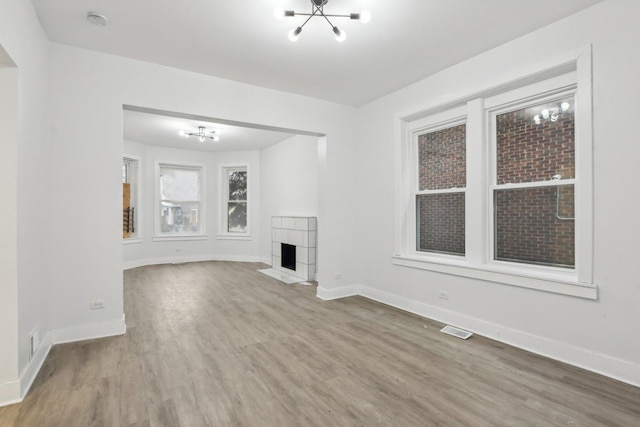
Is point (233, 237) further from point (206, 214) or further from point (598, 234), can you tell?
point (598, 234)

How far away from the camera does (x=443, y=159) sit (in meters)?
3.77

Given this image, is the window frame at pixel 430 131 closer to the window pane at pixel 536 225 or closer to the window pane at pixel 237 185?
the window pane at pixel 536 225

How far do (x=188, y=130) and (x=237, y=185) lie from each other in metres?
2.40

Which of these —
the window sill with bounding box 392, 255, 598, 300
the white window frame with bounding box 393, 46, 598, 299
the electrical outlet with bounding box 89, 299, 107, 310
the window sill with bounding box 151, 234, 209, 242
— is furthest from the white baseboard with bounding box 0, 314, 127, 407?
the window sill with bounding box 151, 234, 209, 242

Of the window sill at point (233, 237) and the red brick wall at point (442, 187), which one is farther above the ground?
the red brick wall at point (442, 187)

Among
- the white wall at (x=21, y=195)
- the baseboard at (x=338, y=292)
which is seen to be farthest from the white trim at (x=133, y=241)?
the baseboard at (x=338, y=292)

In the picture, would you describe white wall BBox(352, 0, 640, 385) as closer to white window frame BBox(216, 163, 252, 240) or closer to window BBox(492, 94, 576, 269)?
window BBox(492, 94, 576, 269)

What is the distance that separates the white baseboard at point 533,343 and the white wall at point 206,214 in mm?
4732

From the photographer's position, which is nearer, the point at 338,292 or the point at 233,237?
the point at 338,292

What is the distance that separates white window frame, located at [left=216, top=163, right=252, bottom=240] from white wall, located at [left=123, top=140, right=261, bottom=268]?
57 mm

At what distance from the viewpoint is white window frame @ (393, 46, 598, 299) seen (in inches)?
97.0

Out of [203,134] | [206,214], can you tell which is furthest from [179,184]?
[203,134]

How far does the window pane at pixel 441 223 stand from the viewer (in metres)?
3.59

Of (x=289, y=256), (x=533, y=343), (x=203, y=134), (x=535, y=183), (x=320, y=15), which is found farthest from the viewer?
(x=289, y=256)
